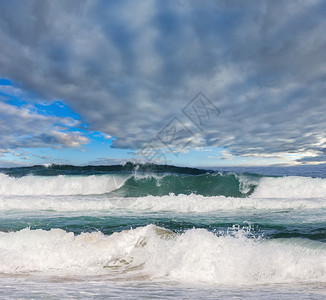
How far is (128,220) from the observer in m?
10.0

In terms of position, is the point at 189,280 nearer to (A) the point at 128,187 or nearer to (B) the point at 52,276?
(B) the point at 52,276

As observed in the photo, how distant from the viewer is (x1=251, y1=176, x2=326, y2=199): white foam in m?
18.6

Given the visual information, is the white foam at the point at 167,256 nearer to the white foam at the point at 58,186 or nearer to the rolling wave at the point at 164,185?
the rolling wave at the point at 164,185

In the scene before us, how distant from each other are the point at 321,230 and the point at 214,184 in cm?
1393

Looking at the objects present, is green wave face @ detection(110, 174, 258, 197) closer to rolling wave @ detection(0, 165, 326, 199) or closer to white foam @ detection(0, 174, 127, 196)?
rolling wave @ detection(0, 165, 326, 199)

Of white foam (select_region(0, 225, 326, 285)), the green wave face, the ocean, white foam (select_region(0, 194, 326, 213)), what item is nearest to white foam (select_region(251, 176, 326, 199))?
the green wave face

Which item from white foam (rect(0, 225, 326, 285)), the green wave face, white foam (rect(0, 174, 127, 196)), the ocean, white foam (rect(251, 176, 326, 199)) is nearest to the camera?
the ocean

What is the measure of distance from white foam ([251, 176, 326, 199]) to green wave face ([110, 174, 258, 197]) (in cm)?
77

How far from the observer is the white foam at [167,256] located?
4.60 metres

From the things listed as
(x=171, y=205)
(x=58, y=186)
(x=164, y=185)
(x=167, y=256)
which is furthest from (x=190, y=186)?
(x=167, y=256)

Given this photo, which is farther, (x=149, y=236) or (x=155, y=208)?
(x=155, y=208)

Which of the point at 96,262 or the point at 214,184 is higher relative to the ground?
the point at 214,184

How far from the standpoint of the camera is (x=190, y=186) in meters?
21.7

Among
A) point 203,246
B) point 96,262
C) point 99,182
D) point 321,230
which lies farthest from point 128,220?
point 99,182
